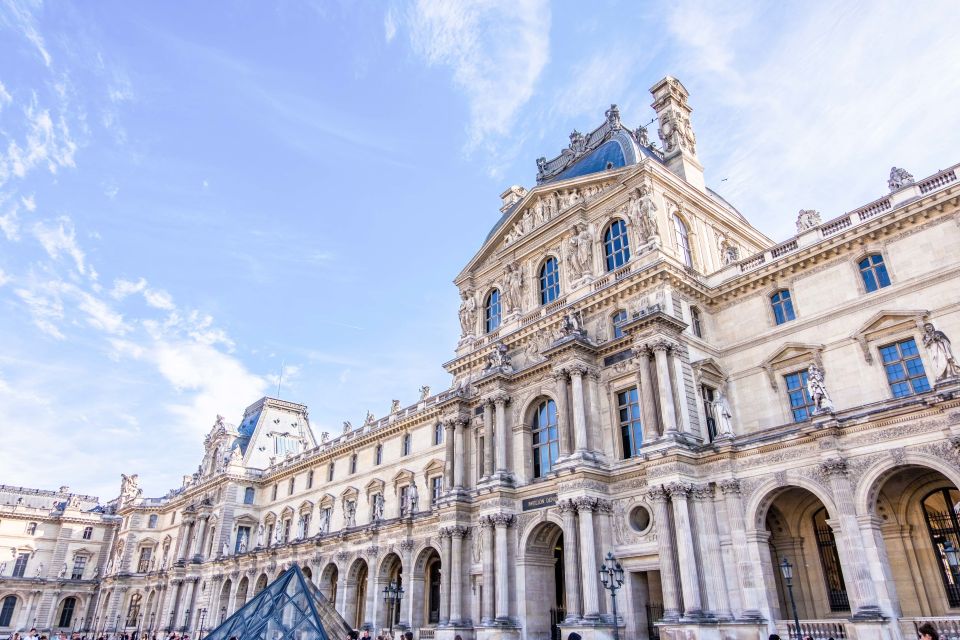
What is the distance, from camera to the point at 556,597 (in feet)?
107

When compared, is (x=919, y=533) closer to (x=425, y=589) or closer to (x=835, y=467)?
(x=835, y=467)

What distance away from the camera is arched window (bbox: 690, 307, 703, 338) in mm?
30250

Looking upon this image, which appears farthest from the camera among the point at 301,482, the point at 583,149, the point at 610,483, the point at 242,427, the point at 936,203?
the point at 242,427

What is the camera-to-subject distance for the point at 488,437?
34469 mm

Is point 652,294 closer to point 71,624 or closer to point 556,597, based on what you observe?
point 556,597

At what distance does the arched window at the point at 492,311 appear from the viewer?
3944cm

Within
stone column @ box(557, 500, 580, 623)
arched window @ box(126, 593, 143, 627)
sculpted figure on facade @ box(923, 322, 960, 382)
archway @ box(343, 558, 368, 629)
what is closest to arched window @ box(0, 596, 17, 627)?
arched window @ box(126, 593, 143, 627)

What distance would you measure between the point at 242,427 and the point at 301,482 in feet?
66.4

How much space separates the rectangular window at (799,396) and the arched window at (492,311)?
16303 mm

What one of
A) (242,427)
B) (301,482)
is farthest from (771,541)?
(242,427)

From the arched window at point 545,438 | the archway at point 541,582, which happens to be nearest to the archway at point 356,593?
the archway at point 541,582

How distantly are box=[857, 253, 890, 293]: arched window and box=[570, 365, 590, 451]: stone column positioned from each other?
11.7 meters

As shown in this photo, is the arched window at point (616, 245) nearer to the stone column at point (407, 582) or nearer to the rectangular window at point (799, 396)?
the rectangular window at point (799, 396)

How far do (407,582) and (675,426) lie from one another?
2007 centimetres
